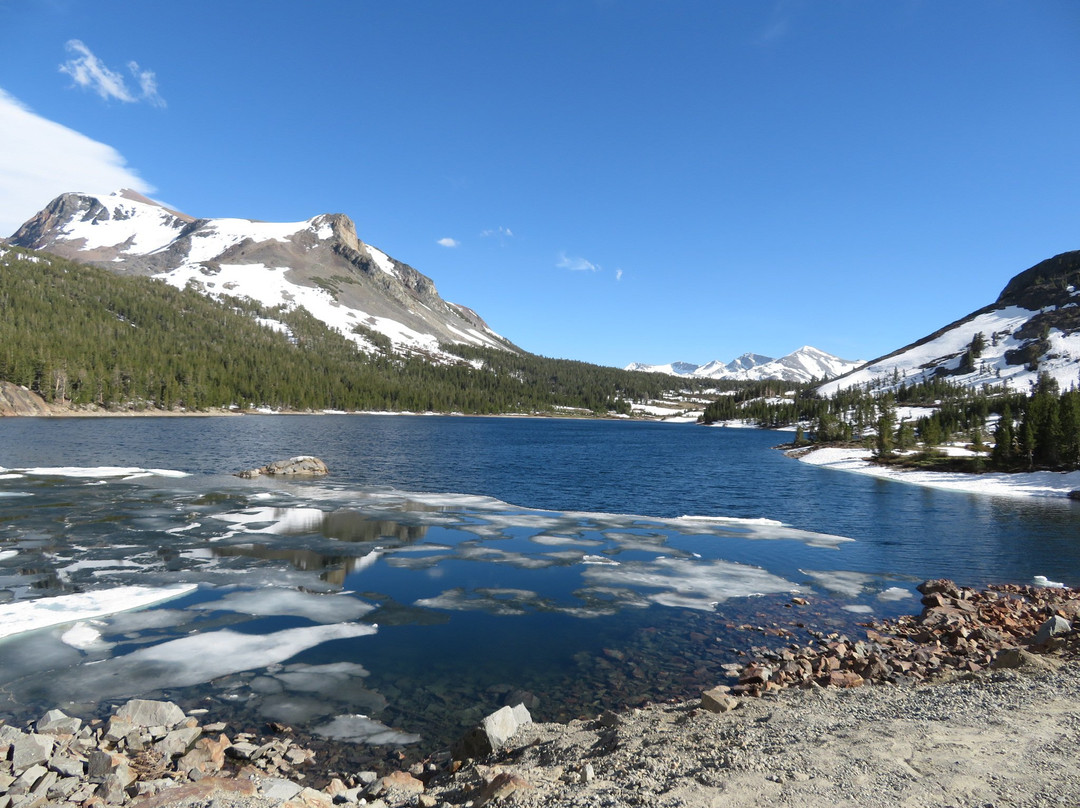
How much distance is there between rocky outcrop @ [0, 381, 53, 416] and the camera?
120375 millimetres

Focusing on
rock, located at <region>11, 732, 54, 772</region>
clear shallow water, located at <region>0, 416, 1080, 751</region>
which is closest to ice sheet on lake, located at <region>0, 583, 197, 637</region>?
clear shallow water, located at <region>0, 416, 1080, 751</region>

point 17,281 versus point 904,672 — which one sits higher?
point 17,281

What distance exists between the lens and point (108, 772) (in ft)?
30.8

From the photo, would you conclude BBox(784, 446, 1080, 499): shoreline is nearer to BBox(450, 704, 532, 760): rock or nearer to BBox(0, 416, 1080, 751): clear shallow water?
BBox(0, 416, 1080, 751): clear shallow water

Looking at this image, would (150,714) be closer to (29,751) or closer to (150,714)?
(150,714)

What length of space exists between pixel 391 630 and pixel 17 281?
26158 cm

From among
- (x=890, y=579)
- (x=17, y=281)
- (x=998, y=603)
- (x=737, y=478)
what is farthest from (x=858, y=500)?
(x=17, y=281)

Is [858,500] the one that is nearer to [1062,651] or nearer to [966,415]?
[1062,651]

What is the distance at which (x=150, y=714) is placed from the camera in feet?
38.0

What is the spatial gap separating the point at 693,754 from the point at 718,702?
115 inches

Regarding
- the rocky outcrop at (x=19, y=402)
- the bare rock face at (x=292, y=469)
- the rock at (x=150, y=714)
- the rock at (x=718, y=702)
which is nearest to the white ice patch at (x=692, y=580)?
the rock at (x=718, y=702)

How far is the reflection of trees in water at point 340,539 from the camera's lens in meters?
24.4

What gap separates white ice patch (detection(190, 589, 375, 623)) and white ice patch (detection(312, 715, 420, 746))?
243 inches

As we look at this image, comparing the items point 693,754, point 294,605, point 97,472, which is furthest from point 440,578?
point 97,472
